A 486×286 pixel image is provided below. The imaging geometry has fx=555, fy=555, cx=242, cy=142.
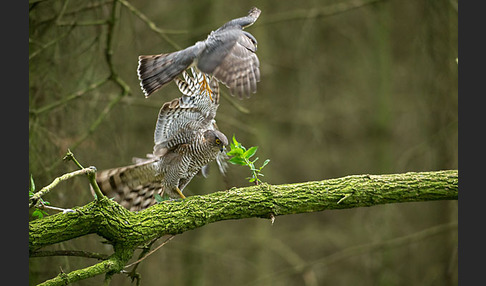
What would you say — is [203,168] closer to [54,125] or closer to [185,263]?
[54,125]

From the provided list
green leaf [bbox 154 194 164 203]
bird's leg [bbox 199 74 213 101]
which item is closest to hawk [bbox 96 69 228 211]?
bird's leg [bbox 199 74 213 101]

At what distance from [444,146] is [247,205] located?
5.05 meters

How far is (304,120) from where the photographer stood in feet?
30.5

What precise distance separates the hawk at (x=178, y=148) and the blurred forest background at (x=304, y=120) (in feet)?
2.50

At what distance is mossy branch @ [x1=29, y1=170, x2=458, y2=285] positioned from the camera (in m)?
3.33

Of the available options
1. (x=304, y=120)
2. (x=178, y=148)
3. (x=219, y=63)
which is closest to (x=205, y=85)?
(x=219, y=63)

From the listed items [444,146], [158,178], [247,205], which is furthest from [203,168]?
[444,146]

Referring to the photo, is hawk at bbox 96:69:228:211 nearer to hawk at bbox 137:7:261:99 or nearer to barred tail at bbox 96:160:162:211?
barred tail at bbox 96:160:162:211

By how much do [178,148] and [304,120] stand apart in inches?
200

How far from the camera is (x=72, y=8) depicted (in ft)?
17.1

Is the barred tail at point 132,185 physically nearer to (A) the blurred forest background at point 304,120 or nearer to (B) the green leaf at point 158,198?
(B) the green leaf at point 158,198

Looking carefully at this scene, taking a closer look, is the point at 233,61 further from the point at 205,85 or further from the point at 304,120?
the point at 304,120

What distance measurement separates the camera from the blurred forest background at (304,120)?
5.57 metres

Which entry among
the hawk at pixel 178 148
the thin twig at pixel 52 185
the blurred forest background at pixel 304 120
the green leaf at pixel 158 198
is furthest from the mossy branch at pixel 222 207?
the blurred forest background at pixel 304 120
